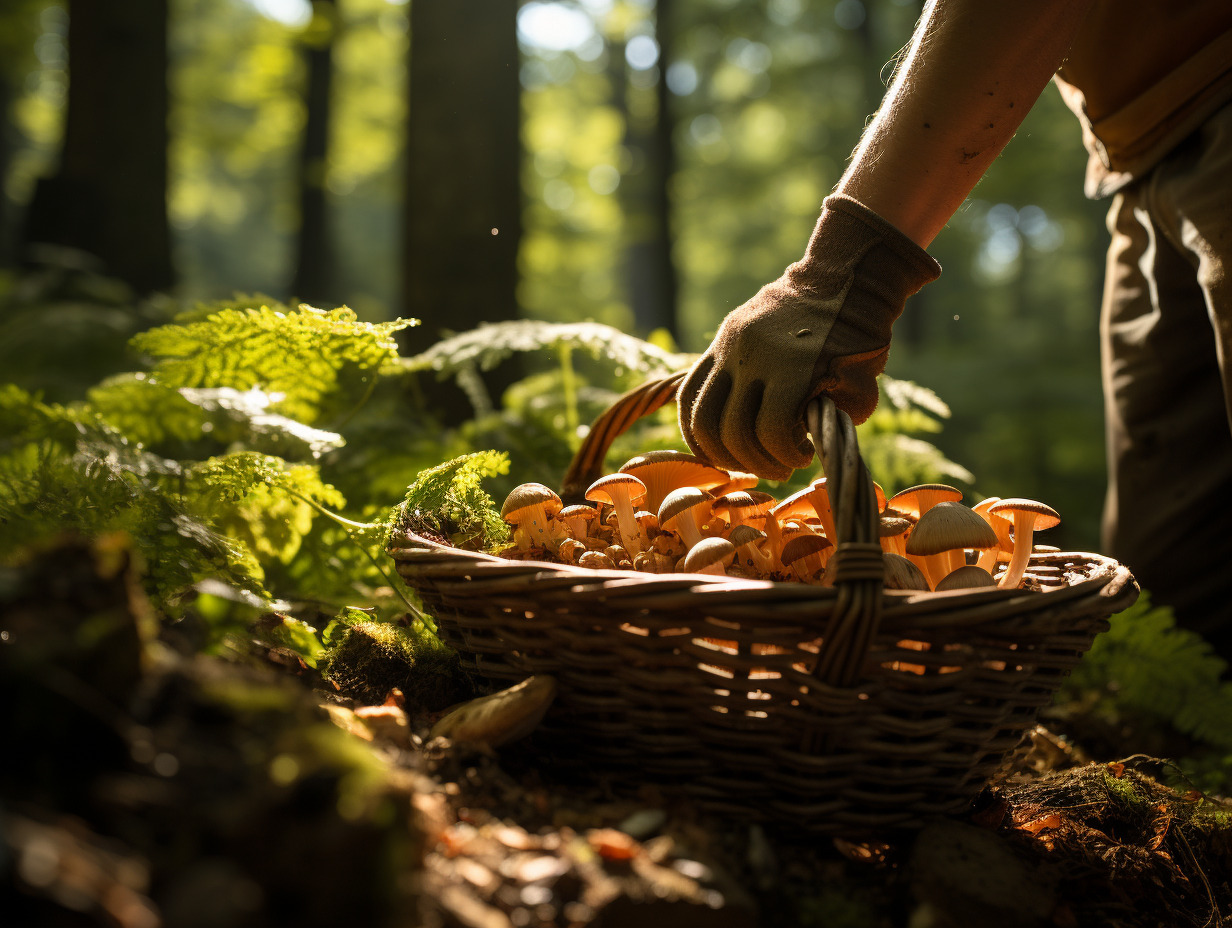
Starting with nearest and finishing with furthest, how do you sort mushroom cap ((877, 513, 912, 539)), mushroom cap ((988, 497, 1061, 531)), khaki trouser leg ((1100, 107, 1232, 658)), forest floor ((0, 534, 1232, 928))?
forest floor ((0, 534, 1232, 928)), mushroom cap ((988, 497, 1061, 531)), mushroom cap ((877, 513, 912, 539)), khaki trouser leg ((1100, 107, 1232, 658))

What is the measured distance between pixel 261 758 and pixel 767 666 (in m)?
0.79

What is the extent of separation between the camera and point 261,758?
842 mm

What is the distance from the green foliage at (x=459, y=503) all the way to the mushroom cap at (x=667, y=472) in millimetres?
356

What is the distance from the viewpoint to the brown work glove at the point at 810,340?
1668mm

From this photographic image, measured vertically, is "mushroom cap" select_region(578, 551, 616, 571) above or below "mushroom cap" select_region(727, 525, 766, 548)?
below

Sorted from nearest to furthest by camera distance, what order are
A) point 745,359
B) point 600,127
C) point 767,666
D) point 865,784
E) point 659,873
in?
point 659,873 → point 767,666 → point 865,784 → point 745,359 → point 600,127

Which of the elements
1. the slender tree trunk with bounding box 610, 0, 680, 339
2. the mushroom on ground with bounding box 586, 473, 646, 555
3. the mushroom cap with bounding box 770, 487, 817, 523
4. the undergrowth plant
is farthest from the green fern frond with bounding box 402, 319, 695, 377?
the slender tree trunk with bounding box 610, 0, 680, 339

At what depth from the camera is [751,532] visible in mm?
1763

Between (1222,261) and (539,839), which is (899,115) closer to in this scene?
(1222,261)

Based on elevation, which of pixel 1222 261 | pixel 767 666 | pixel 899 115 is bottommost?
pixel 767 666

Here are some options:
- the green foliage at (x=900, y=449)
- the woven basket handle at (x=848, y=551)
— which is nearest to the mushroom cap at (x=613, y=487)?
the woven basket handle at (x=848, y=551)

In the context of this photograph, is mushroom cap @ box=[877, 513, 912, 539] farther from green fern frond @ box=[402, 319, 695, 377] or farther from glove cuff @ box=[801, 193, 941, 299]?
green fern frond @ box=[402, 319, 695, 377]

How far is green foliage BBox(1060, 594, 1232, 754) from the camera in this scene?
247 centimetres

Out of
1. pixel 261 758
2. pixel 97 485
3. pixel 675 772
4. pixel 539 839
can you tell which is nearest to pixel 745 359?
pixel 675 772
